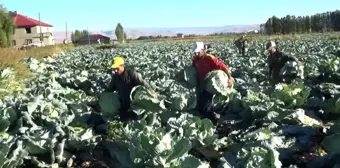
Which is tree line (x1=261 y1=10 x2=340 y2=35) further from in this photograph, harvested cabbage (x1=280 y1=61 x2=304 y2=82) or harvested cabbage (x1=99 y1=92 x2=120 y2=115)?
harvested cabbage (x1=99 y1=92 x2=120 y2=115)

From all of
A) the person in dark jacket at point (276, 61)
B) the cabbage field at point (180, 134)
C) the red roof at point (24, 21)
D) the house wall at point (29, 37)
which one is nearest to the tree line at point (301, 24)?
the house wall at point (29, 37)

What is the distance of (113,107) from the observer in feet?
22.1

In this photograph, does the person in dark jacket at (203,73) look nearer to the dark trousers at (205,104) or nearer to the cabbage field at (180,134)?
the dark trousers at (205,104)

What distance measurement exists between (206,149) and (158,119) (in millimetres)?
1106

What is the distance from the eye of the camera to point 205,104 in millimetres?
6859

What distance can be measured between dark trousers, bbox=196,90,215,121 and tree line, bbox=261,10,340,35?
6265cm

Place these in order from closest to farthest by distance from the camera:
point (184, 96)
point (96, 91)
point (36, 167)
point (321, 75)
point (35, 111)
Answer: point (36, 167) → point (35, 111) → point (184, 96) → point (321, 75) → point (96, 91)

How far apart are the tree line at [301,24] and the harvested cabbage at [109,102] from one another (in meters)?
63.1

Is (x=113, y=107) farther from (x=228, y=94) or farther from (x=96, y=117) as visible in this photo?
(x=228, y=94)

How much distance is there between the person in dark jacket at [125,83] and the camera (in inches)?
256

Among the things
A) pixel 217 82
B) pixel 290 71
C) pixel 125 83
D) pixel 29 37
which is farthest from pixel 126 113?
pixel 29 37

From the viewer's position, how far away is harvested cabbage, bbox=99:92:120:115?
6.73 m

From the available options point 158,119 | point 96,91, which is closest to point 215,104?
point 158,119

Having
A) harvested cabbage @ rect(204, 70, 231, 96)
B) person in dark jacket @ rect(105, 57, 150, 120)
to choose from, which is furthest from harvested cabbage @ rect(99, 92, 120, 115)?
harvested cabbage @ rect(204, 70, 231, 96)
